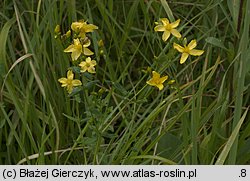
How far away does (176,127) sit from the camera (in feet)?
5.13

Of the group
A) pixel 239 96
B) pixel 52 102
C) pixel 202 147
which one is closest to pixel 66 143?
pixel 52 102

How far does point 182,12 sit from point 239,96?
553 mm

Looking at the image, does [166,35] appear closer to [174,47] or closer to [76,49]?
[174,47]

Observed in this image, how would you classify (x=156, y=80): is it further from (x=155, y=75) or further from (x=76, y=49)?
(x=76, y=49)

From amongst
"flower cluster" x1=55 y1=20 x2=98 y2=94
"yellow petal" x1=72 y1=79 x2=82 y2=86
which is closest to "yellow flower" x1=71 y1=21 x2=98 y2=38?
"flower cluster" x1=55 y1=20 x2=98 y2=94

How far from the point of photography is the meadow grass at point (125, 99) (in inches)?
50.2

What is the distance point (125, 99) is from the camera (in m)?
1.28

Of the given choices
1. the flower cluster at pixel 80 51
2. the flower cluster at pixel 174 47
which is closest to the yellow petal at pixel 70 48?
the flower cluster at pixel 80 51

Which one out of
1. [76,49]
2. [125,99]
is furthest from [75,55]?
[125,99]

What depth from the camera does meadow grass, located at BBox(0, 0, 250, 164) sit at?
1274 millimetres

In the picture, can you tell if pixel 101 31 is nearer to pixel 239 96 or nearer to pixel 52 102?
pixel 52 102

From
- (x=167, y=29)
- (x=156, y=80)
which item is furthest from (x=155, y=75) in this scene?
(x=167, y=29)

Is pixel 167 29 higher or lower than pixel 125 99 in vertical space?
higher

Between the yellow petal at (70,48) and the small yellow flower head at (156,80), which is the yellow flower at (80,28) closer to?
the yellow petal at (70,48)
